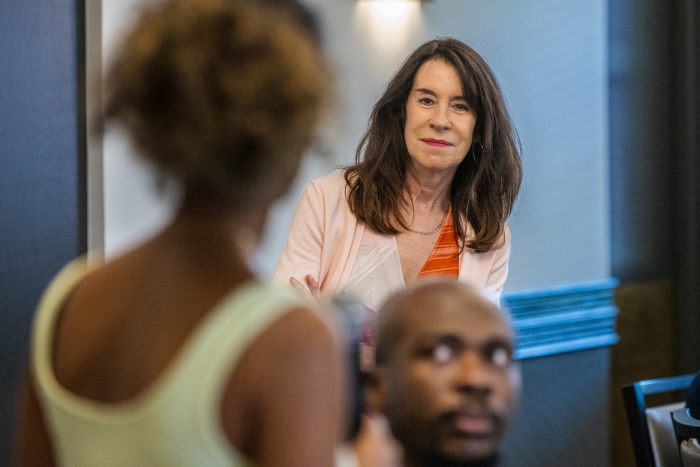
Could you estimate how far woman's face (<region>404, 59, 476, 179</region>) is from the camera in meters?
2.03

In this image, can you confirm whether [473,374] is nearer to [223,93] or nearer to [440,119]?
[223,93]

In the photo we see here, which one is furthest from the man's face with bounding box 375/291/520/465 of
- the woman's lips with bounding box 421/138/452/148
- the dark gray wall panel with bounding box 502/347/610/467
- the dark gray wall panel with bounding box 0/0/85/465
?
the dark gray wall panel with bounding box 502/347/610/467

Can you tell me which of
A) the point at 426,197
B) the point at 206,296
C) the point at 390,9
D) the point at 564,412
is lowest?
the point at 564,412

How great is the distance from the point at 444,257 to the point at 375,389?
139cm

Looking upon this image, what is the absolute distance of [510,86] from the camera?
3.74 m

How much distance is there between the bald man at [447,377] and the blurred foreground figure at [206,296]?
6cm

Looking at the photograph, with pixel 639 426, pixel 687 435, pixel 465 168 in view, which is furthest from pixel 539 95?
pixel 687 435

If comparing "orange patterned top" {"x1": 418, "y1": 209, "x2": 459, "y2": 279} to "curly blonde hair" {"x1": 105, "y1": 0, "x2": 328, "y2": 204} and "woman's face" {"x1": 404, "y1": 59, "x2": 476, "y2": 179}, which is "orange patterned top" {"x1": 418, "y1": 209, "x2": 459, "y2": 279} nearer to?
"woman's face" {"x1": 404, "y1": 59, "x2": 476, "y2": 179}

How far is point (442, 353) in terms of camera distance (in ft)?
2.11

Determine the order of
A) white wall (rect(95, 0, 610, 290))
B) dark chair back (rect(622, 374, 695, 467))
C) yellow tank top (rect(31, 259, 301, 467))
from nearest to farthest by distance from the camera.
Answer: yellow tank top (rect(31, 259, 301, 467)) < dark chair back (rect(622, 374, 695, 467)) < white wall (rect(95, 0, 610, 290))

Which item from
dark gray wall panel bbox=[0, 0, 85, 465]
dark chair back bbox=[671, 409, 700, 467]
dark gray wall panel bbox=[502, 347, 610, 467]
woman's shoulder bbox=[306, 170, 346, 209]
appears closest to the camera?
dark chair back bbox=[671, 409, 700, 467]

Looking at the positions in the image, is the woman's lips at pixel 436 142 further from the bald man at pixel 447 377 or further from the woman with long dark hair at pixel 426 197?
the bald man at pixel 447 377

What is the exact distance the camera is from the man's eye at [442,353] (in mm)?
640

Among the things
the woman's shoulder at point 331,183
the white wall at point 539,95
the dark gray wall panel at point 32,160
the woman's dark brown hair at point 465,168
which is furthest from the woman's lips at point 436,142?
the dark gray wall panel at point 32,160
